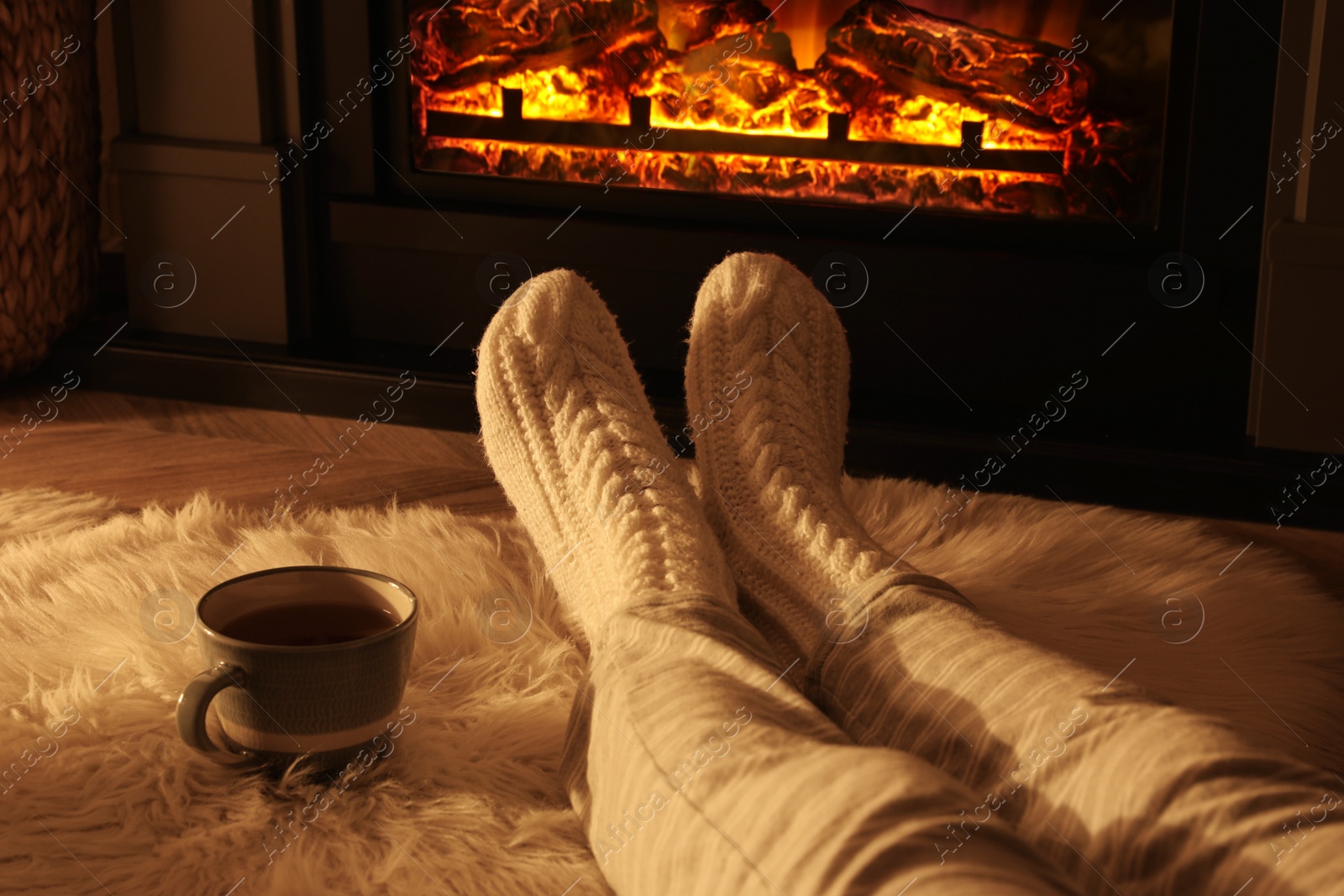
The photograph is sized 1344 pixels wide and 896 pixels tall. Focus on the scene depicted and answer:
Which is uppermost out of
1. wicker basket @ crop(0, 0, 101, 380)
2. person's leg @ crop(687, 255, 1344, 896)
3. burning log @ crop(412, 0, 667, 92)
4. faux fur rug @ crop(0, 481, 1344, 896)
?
burning log @ crop(412, 0, 667, 92)

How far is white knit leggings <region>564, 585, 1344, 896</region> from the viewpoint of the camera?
42 centimetres

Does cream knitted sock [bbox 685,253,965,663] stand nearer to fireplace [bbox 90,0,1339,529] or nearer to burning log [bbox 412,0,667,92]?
fireplace [bbox 90,0,1339,529]

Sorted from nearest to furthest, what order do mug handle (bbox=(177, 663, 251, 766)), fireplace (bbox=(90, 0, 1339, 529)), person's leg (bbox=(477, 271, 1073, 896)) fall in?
1. person's leg (bbox=(477, 271, 1073, 896))
2. mug handle (bbox=(177, 663, 251, 766))
3. fireplace (bbox=(90, 0, 1339, 529))

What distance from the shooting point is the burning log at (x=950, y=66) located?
126 cm

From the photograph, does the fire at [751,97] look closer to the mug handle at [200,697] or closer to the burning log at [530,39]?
the burning log at [530,39]

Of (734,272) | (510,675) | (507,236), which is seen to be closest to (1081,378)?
(734,272)

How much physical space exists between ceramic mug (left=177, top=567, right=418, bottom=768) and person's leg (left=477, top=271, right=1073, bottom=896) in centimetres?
11

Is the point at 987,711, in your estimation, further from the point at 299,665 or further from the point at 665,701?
the point at 299,665

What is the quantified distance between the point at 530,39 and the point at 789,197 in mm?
375

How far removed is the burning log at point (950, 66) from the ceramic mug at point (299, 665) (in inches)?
37.3

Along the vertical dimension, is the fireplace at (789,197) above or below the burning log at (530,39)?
below

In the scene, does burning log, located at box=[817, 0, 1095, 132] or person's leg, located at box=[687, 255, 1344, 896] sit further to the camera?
burning log, located at box=[817, 0, 1095, 132]

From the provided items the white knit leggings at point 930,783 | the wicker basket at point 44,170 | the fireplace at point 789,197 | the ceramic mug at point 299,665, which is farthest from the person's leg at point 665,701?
the wicker basket at point 44,170

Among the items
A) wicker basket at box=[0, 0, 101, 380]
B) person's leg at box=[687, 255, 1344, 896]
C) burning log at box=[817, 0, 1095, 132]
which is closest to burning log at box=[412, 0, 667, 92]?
burning log at box=[817, 0, 1095, 132]
